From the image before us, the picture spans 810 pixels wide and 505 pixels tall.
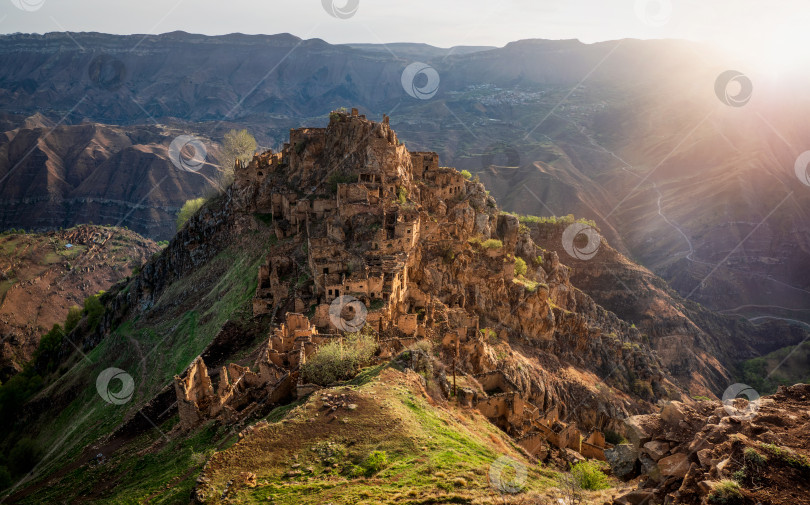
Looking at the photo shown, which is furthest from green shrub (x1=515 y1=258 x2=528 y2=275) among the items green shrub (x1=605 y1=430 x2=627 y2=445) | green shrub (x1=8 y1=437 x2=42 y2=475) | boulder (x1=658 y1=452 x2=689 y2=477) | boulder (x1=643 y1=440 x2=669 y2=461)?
A: green shrub (x1=8 y1=437 x2=42 y2=475)

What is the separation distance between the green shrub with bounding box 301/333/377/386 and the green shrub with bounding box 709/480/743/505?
15.9 m

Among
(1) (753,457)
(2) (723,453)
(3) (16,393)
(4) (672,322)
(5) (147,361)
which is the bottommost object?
(3) (16,393)

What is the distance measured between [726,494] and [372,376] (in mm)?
14938

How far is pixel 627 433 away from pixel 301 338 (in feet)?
58.3

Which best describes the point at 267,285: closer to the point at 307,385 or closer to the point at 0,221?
the point at 307,385

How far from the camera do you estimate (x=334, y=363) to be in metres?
23.9

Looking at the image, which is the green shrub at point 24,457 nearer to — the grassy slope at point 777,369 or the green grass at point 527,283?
the green grass at point 527,283

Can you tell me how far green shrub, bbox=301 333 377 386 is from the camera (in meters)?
23.5

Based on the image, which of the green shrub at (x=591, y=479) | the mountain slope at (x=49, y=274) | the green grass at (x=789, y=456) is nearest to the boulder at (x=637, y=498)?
the green grass at (x=789, y=456)

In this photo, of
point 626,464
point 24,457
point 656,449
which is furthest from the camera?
point 24,457

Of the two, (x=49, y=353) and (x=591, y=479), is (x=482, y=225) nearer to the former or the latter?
(x=591, y=479)

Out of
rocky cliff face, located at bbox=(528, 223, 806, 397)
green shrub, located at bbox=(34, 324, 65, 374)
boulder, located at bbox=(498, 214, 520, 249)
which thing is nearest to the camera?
boulder, located at bbox=(498, 214, 520, 249)

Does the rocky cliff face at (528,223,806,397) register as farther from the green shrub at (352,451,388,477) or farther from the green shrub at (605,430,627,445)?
the green shrub at (352,451,388,477)

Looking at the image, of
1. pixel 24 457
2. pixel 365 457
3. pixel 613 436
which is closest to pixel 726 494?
pixel 365 457
